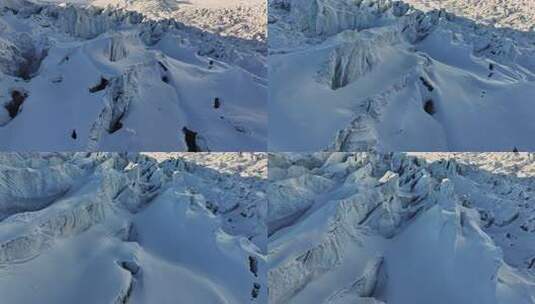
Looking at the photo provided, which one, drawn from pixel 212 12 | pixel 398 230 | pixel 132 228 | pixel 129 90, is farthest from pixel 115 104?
pixel 212 12

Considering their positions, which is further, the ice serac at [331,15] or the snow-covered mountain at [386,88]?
the ice serac at [331,15]

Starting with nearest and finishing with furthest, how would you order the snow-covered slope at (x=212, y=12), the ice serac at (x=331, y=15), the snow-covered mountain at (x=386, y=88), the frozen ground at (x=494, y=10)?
the snow-covered mountain at (x=386, y=88) < the ice serac at (x=331, y=15) < the snow-covered slope at (x=212, y=12) < the frozen ground at (x=494, y=10)

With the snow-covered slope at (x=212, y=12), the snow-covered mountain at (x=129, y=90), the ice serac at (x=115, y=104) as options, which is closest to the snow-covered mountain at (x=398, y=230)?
the snow-covered mountain at (x=129, y=90)

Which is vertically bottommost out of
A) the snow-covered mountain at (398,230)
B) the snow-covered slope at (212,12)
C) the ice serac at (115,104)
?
the snow-covered mountain at (398,230)

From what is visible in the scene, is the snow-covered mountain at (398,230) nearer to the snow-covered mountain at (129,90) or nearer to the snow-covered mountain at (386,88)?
the snow-covered mountain at (386,88)

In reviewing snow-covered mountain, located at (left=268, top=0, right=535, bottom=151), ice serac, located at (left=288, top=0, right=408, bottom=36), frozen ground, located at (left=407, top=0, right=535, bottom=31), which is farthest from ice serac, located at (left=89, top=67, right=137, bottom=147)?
frozen ground, located at (left=407, top=0, right=535, bottom=31)

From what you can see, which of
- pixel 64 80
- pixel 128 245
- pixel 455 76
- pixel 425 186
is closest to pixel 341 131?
pixel 425 186

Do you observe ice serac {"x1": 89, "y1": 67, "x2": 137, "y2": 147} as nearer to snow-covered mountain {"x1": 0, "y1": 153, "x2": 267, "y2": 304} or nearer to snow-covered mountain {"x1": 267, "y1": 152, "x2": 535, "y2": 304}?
snow-covered mountain {"x1": 0, "y1": 153, "x2": 267, "y2": 304}
